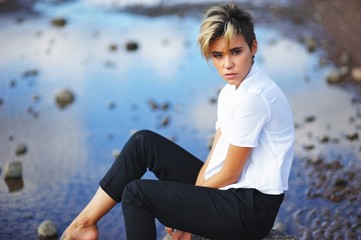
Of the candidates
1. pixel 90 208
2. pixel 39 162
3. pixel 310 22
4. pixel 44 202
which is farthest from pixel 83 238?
pixel 310 22

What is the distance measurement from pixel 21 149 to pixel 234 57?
275cm

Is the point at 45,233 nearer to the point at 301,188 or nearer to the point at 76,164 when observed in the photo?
the point at 76,164

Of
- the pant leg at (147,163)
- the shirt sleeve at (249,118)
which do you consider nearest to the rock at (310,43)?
the pant leg at (147,163)

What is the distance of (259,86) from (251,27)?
0.31 m

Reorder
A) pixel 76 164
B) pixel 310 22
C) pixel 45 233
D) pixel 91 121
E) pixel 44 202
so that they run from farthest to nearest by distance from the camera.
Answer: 1. pixel 310 22
2. pixel 91 121
3. pixel 76 164
4. pixel 44 202
5. pixel 45 233

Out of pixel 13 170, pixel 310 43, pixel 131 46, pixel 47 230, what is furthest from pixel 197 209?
pixel 310 43

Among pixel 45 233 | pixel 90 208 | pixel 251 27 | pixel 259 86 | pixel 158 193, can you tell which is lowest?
pixel 45 233

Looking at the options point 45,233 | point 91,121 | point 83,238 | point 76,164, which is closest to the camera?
point 83,238

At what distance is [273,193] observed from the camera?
2.35 m

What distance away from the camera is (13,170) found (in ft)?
13.2

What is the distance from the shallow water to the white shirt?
1.10m

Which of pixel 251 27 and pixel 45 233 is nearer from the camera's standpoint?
pixel 251 27

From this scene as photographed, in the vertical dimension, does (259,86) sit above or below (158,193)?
above

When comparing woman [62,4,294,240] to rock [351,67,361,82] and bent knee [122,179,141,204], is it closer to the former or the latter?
bent knee [122,179,141,204]
